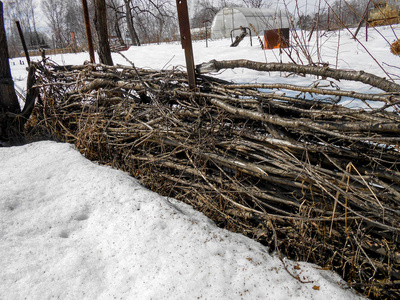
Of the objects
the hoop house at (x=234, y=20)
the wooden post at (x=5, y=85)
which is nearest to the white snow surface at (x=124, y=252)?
the wooden post at (x=5, y=85)

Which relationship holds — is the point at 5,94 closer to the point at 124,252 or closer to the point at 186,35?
the point at 186,35

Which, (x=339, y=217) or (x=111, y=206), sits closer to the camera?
(x=339, y=217)

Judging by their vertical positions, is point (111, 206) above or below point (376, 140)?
below

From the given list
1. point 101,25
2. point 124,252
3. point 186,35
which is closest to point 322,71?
point 186,35

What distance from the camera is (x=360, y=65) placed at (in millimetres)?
5648

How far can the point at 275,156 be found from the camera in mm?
1920

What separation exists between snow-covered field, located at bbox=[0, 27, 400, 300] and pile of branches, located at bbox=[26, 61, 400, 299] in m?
0.19

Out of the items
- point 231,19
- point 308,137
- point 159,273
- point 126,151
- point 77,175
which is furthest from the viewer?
point 231,19

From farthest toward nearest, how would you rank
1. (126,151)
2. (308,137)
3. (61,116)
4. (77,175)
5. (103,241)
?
(61,116) < (126,151) < (77,175) < (308,137) < (103,241)

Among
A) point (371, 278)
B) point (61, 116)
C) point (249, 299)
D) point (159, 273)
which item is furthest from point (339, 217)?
point (61, 116)

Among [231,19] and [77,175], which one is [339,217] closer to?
[77,175]

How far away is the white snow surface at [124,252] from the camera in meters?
1.48

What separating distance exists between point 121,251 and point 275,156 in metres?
1.21

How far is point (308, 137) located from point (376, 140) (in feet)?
1.50
